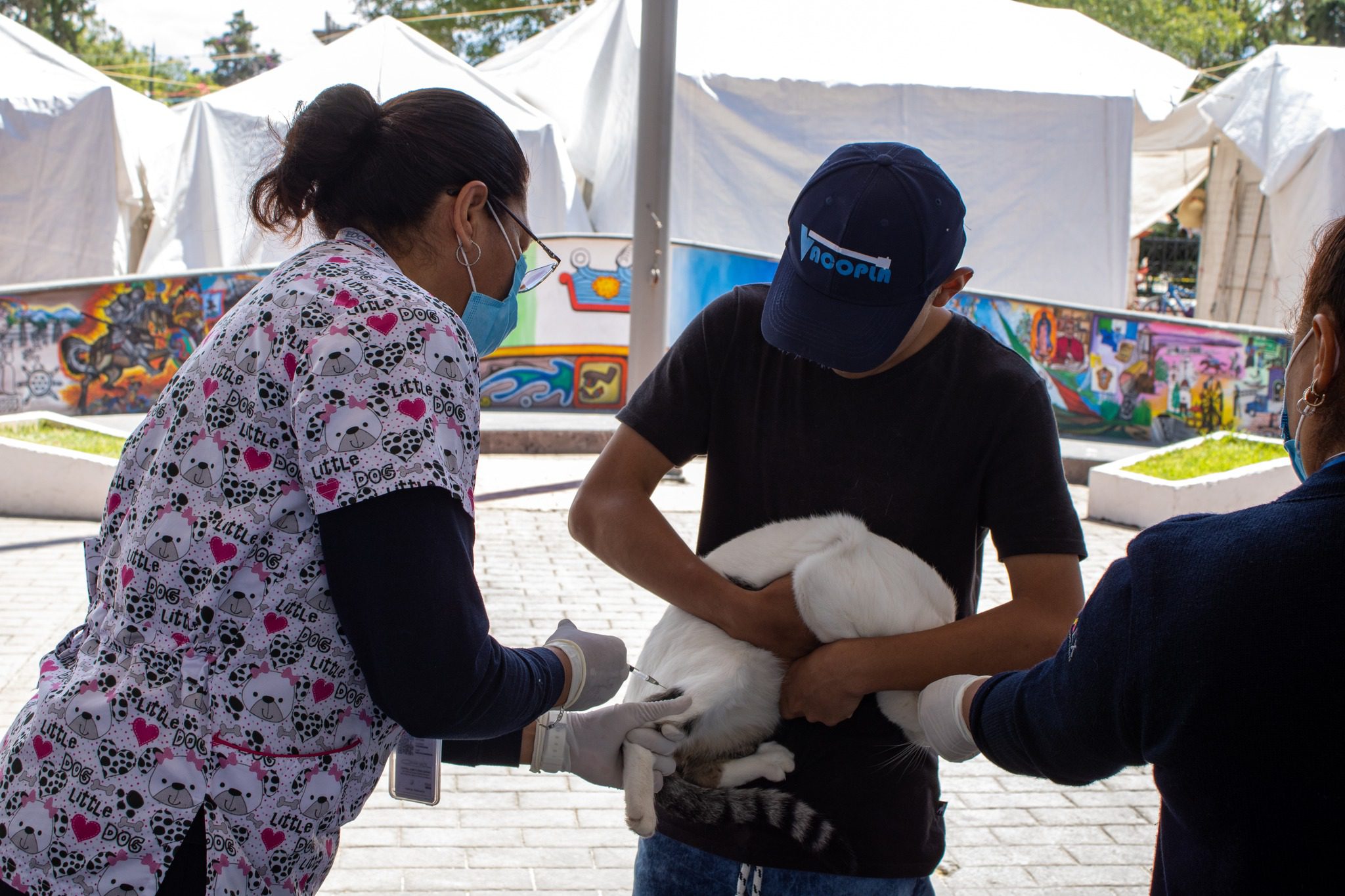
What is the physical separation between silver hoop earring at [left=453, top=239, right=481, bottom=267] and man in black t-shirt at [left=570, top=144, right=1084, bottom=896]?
500 mm

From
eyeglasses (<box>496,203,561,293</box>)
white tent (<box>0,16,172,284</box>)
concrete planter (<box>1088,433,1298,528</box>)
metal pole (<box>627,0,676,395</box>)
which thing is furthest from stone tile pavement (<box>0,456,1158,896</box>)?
white tent (<box>0,16,172,284</box>)

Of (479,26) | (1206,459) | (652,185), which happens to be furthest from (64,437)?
(479,26)

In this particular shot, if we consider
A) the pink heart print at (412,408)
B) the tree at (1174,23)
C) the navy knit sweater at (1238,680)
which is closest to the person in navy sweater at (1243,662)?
the navy knit sweater at (1238,680)

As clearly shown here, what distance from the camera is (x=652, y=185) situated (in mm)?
9719

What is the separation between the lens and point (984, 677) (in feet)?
6.45

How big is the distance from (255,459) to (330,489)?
0.15m

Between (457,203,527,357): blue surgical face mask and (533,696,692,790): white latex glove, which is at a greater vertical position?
(457,203,527,357): blue surgical face mask

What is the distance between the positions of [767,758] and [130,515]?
1227 mm

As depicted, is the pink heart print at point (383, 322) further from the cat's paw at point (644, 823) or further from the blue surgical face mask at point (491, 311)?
the cat's paw at point (644, 823)

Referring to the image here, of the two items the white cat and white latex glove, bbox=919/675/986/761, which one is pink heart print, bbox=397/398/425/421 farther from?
white latex glove, bbox=919/675/986/761

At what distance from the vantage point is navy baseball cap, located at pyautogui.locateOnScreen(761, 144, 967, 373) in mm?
2002

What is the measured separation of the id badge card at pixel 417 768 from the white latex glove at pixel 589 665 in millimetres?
249

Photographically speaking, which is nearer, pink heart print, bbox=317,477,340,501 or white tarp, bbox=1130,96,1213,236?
pink heart print, bbox=317,477,340,501

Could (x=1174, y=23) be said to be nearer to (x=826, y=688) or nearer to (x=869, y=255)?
(x=869, y=255)
